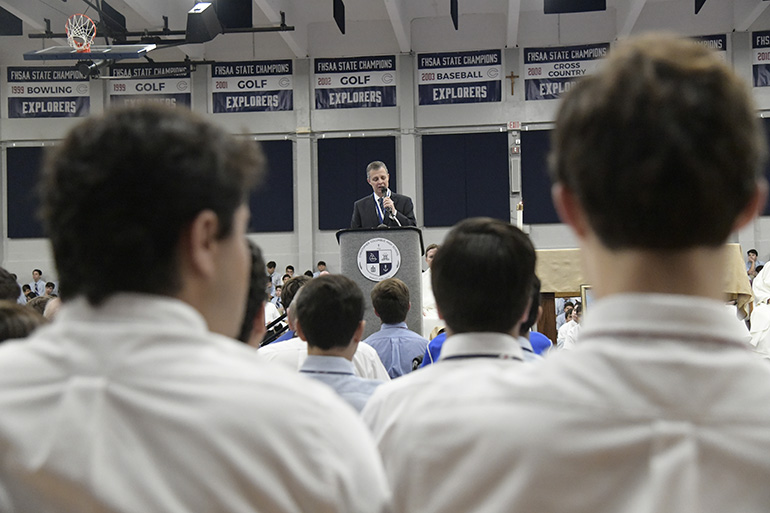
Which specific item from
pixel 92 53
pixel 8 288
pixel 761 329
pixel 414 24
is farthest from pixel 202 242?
pixel 414 24

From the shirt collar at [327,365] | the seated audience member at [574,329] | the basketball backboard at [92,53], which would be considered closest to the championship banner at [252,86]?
the basketball backboard at [92,53]

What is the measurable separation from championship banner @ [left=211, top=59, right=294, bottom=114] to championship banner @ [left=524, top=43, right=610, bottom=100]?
13.9 feet

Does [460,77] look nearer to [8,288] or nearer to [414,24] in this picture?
[414,24]

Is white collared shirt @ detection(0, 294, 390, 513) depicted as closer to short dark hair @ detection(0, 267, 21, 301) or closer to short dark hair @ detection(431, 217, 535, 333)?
short dark hair @ detection(431, 217, 535, 333)

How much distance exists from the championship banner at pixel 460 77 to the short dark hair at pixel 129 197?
13176 mm

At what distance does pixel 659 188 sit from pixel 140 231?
1.70ft

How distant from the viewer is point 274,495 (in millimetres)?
764

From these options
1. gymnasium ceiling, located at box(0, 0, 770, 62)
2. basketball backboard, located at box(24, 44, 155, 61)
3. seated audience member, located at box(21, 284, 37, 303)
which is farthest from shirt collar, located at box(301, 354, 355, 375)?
seated audience member, located at box(21, 284, 37, 303)

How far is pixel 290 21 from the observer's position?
13.7 meters

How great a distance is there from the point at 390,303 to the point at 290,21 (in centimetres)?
1090

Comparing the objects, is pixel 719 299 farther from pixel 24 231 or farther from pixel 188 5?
pixel 24 231

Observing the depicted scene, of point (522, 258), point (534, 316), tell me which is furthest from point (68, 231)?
point (534, 316)

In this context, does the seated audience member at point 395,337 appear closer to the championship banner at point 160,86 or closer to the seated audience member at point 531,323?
the seated audience member at point 531,323

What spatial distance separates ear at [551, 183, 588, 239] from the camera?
→ 80 cm
